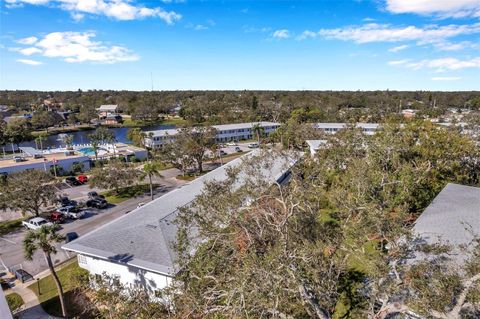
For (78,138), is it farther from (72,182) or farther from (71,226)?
(71,226)

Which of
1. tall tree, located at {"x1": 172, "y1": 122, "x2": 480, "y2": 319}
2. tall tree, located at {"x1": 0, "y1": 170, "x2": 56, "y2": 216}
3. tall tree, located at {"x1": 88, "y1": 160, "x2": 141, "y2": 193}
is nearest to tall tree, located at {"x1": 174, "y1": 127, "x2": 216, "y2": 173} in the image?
tall tree, located at {"x1": 88, "y1": 160, "x2": 141, "y2": 193}

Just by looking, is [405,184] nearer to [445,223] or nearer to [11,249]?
[445,223]

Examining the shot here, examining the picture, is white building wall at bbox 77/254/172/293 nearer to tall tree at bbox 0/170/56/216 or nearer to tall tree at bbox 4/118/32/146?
tall tree at bbox 0/170/56/216

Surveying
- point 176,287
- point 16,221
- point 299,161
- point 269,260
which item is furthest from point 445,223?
point 16,221

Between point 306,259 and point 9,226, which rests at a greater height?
point 306,259

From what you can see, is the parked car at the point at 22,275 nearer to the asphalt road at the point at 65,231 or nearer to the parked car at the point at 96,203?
the asphalt road at the point at 65,231

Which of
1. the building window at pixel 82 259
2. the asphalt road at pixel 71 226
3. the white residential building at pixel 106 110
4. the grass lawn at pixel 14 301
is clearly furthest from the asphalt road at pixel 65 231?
the white residential building at pixel 106 110

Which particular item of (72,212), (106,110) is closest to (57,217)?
(72,212)
